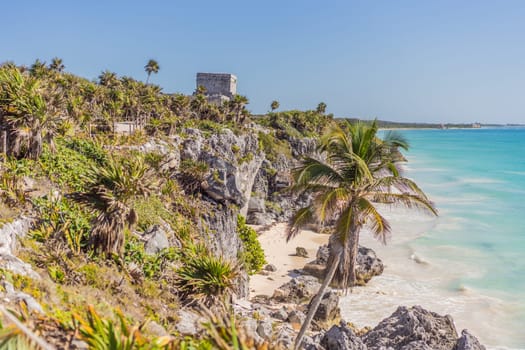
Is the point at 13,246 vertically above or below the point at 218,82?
below

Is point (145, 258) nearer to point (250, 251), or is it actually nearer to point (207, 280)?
point (207, 280)

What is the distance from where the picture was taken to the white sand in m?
23.1

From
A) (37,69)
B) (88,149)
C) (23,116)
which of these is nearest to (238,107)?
(37,69)

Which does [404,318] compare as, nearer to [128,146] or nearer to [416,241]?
[128,146]

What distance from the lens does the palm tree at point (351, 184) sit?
9.95m

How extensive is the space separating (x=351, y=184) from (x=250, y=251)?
53.9 feet

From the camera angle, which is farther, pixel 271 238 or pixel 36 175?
pixel 271 238

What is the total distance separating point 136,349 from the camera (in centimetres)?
510

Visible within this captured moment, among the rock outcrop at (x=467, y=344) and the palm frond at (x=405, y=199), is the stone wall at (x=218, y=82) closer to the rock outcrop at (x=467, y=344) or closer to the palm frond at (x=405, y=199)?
the palm frond at (x=405, y=199)

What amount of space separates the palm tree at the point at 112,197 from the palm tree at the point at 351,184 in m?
4.21

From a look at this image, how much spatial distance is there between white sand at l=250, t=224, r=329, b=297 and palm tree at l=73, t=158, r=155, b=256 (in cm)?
1033

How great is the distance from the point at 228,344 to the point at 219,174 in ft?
66.2

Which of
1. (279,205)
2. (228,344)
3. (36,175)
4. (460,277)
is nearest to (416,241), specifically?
(460,277)

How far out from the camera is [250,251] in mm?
25688
